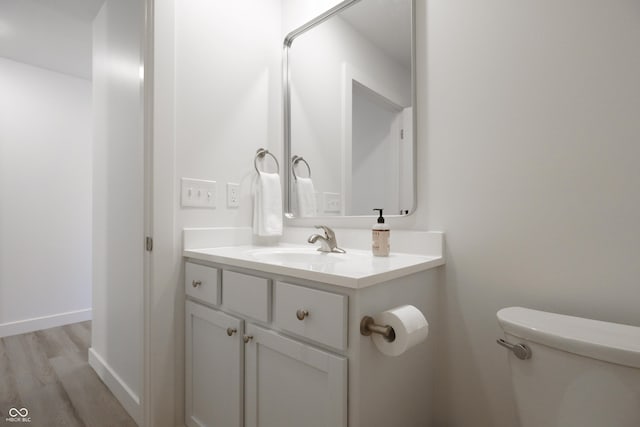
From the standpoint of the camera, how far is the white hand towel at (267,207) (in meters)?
1.57

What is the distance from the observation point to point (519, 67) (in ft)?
3.34

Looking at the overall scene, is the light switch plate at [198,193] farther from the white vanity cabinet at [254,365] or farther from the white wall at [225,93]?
the white vanity cabinet at [254,365]

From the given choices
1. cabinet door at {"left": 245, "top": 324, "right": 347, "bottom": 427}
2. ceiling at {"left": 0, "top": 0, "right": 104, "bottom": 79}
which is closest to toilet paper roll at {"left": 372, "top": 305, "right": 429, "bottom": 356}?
cabinet door at {"left": 245, "top": 324, "right": 347, "bottom": 427}

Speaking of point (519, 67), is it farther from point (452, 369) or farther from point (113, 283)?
point (113, 283)

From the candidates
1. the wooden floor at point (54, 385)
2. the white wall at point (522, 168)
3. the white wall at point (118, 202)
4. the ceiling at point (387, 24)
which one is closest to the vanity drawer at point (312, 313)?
the white wall at point (522, 168)

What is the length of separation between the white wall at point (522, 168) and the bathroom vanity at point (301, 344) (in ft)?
0.44

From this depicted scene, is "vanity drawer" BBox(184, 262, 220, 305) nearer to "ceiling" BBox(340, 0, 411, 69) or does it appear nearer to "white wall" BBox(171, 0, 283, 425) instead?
"white wall" BBox(171, 0, 283, 425)

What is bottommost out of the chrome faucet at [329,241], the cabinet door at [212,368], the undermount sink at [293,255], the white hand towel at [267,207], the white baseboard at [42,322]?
the white baseboard at [42,322]

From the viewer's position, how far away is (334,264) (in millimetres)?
1003

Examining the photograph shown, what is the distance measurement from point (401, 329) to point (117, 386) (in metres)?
1.68

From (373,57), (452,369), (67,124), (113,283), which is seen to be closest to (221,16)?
(373,57)

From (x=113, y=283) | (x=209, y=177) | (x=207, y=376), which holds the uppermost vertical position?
(x=209, y=177)

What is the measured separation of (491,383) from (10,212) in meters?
3.47

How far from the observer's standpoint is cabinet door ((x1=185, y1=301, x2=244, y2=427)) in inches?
42.9
